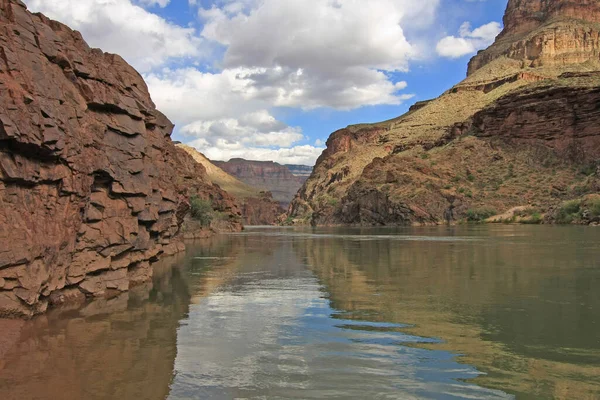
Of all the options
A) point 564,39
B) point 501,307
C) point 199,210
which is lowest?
point 501,307

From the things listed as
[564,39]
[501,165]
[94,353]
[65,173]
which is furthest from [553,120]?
[94,353]

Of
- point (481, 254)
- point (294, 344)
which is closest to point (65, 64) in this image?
point (294, 344)

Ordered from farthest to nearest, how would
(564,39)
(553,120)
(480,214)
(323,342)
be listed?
(564,39), (553,120), (480,214), (323,342)

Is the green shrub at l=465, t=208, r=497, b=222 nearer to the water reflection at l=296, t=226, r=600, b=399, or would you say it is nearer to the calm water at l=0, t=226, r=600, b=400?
the water reflection at l=296, t=226, r=600, b=399

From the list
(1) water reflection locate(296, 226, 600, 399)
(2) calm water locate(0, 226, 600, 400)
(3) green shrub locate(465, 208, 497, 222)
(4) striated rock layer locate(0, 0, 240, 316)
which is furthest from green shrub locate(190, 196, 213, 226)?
(3) green shrub locate(465, 208, 497, 222)

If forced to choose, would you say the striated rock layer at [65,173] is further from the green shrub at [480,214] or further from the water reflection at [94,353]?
the green shrub at [480,214]

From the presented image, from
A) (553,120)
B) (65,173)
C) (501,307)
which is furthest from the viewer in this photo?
(553,120)

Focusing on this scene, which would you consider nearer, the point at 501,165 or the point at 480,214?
the point at 480,214

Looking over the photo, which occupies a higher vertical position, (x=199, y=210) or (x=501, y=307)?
(x=199, y=210)

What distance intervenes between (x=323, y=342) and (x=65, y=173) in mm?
7926

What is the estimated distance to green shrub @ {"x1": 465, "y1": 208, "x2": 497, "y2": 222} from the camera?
9146 centimetres

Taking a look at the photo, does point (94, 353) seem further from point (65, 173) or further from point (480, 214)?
point (480, 214)

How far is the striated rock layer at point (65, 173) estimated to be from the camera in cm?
1148

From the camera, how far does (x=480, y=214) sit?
92.2 metres
